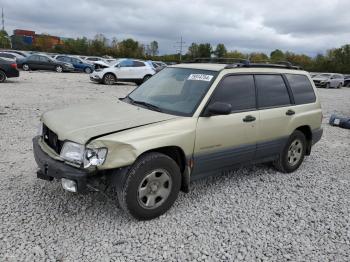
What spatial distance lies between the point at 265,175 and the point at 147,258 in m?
2.88

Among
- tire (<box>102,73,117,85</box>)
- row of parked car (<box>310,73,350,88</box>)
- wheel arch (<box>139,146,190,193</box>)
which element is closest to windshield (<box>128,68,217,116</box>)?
wheel arch (<box>139,146,190,193</box>)

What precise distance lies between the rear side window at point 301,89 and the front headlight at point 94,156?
3520 mm

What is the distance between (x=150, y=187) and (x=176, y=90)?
1.48m

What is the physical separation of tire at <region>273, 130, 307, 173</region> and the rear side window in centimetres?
57

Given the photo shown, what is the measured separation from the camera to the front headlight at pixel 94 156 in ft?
10.4

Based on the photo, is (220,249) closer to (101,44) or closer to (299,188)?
(299,188)

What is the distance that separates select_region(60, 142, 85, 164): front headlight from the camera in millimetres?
3209

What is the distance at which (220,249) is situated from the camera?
10.5 ft

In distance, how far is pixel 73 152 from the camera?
327 cm

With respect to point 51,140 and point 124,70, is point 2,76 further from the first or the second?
point 51,140

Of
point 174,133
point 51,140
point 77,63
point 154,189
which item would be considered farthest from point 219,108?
point 77,63

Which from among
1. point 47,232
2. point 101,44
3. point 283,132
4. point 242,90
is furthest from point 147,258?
point 101,44

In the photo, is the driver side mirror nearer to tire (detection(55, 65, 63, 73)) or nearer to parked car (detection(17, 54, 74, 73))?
parked car (detection(17, 54, 74, 73))

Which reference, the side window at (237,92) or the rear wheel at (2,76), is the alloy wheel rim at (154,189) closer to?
the side window at (237,92)
